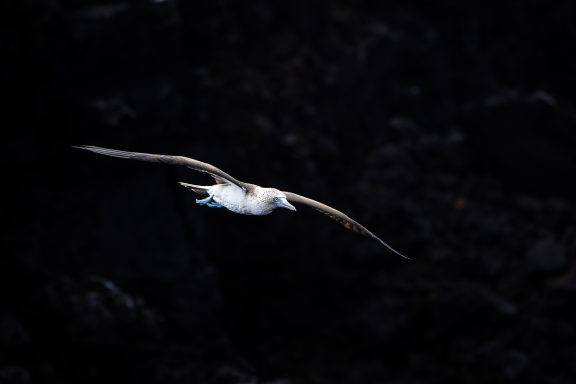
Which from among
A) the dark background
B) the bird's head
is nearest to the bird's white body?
the bird's head

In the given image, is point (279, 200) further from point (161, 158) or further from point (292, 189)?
point (292, 189)

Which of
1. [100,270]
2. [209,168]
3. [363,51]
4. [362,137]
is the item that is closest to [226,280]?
[100,270]

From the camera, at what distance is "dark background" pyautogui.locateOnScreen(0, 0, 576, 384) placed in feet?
45.8

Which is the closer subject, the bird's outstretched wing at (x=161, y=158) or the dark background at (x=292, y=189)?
the bird's outstretched wing at (x=161, y=158)

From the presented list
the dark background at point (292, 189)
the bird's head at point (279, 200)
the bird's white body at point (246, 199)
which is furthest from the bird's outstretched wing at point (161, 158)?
the dark background at point (292, 189)

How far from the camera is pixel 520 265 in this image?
16.9 m

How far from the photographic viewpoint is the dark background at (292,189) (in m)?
14.0

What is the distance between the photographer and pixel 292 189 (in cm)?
1599

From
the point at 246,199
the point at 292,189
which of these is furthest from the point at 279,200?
the point at 292,189

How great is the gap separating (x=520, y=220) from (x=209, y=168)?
10528 mm

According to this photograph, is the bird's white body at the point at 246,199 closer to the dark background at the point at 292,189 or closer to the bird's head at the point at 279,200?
the bird's head at the point at 279,200

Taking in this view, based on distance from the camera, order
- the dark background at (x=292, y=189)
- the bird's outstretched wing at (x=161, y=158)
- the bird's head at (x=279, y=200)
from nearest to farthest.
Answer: the bird's outstretched wing at (x=161, y=158) → the bird's head at (x=279, y=200) → the dark background at (x=292, y=189)

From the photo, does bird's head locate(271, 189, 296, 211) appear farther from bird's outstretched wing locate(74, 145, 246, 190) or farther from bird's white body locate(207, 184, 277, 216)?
bird's outstretched wing locate(74, 145, 246, 190)

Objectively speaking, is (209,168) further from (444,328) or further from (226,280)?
(444,328)
